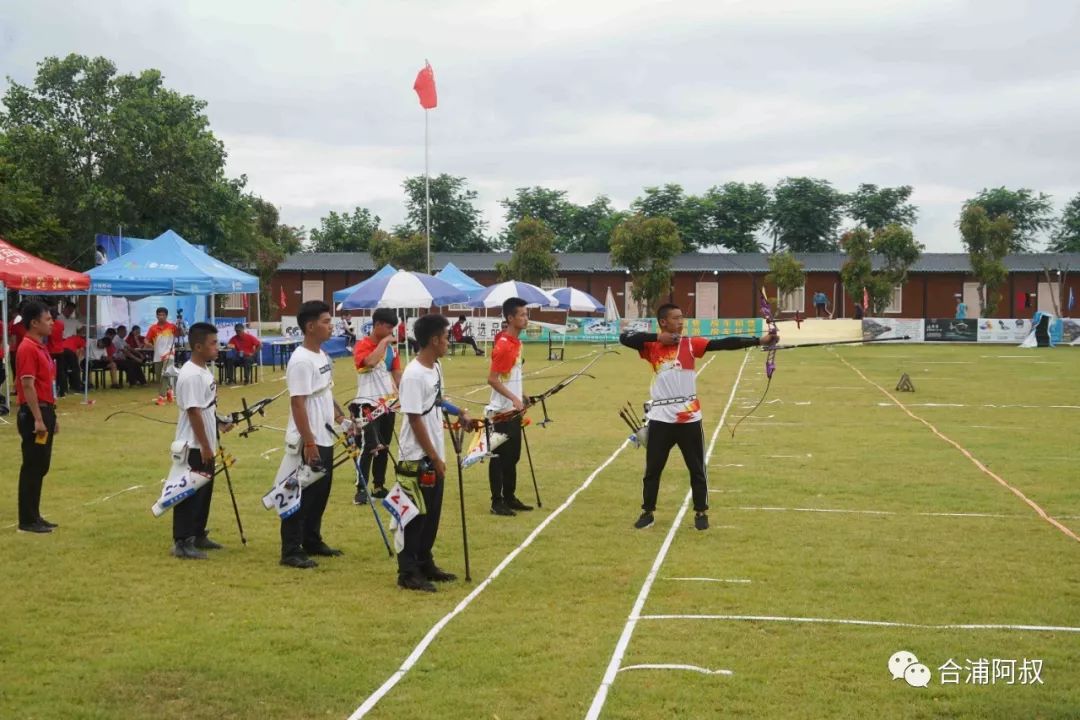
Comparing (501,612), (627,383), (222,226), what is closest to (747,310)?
(222,226)

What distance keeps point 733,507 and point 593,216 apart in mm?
72407

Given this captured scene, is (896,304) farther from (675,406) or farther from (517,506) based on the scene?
(675,406)

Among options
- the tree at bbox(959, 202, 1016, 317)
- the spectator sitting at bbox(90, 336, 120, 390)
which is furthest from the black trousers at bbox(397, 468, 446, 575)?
the tree at bbox(959, 202, 1016, 317)

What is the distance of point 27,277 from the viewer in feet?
59.2

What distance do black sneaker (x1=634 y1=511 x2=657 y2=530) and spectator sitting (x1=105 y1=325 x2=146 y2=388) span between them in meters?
17.9

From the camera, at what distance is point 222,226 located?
134ft

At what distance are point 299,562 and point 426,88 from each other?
108 feet

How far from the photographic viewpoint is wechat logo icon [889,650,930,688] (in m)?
5.69

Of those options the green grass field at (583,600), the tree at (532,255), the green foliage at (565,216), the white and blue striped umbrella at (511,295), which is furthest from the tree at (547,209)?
the green grass field at (583,600)

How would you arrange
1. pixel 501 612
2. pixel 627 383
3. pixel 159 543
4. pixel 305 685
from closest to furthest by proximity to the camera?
pixel 305 685
pixel 501 612
pixel 159 543
pixel 627 383

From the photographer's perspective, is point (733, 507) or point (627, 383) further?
point (627, 383)

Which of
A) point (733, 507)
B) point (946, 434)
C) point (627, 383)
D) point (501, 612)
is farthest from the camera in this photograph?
point (627, 383)

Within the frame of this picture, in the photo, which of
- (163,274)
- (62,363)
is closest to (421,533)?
(163,274)

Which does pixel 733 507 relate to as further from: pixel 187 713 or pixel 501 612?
pixel 187 713
